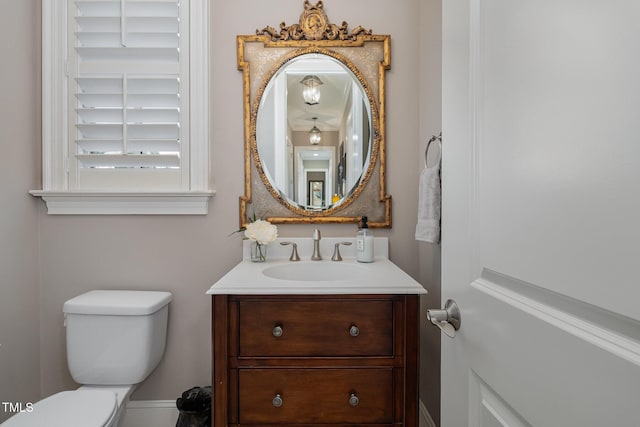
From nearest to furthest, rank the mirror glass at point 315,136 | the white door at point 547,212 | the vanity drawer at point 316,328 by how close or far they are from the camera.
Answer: the white door at point 547,212 → the vanity drawer at point 316,328 → the mirror glass at point 315,136

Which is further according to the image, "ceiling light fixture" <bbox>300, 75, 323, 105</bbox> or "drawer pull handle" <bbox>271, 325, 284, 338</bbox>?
"ceiling light fixture" <bbox>300, 75, 323, 105</bbox>

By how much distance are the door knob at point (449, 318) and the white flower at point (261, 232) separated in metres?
0.93

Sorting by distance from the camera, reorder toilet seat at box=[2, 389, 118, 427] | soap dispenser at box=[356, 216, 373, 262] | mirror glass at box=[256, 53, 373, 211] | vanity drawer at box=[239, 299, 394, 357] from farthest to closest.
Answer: mirror glass at box=[256, 53, 373, 211] < soap dispenser at box=[356, 216, 373, 262] < vanity drawer at box=[239, 299, 394, 357] < toilet seat at box=[2, 389, 118, 427]

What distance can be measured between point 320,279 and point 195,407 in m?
0.81

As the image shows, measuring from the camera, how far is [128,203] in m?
1.61

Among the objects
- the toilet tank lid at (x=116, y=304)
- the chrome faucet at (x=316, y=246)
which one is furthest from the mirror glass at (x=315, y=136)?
the toilet tank lid at (x=116, y=304)

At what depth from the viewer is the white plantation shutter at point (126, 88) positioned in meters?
1.60

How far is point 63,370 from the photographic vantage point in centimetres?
163

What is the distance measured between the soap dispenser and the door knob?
853mm

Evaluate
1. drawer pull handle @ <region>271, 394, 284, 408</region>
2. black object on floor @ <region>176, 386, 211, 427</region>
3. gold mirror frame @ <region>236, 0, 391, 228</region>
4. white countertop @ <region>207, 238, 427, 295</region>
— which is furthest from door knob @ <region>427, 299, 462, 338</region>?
black object on floor @ <region>176, 386, 211, 427</region>

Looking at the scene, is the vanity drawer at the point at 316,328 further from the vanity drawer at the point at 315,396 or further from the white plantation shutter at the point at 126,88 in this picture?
the white plantation shutter at the point at 126,88

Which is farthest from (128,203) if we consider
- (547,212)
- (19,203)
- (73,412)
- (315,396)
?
(547,212)

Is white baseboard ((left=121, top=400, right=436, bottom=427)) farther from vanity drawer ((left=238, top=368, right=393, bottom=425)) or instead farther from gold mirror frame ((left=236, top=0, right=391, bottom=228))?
gold mirror frame ((left=236, top=0, right=391, bottom=228))

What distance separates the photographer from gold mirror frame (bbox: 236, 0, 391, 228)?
162 centimetres
